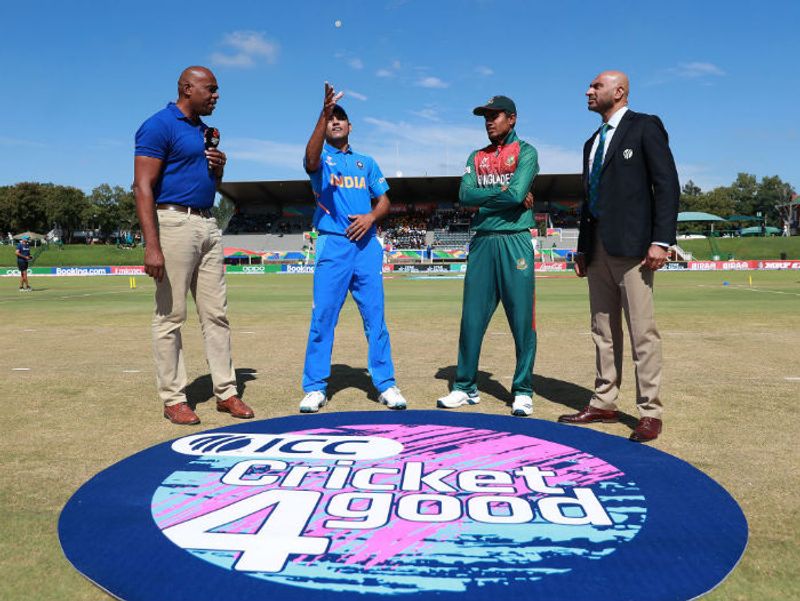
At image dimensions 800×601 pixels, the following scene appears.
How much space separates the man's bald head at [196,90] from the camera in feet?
13.5

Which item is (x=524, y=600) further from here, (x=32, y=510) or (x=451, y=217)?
(x=451, y=217)

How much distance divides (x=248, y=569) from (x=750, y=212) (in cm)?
12562

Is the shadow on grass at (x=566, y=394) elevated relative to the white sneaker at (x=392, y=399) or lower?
lower

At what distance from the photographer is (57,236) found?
291 ft

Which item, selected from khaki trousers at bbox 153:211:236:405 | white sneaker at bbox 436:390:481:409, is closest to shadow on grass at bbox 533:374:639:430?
white sneaker at bbox 436:390:481:409

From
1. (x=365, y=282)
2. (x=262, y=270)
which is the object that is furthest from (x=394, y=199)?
(x=365, y=282)

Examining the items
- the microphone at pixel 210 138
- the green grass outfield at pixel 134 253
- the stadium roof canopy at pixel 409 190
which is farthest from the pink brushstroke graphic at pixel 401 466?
the stadium roof canopy at pixel 409 190

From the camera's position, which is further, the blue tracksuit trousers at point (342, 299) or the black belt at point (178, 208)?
the blue tracksuit trousers at point (342, 299)

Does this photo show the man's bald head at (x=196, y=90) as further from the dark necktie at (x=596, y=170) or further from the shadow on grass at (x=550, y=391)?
the shadow on grass at (x=550, y=391)

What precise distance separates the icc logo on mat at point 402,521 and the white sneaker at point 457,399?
92 cm

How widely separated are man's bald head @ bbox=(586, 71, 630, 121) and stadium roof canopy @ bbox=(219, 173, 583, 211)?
4990cm

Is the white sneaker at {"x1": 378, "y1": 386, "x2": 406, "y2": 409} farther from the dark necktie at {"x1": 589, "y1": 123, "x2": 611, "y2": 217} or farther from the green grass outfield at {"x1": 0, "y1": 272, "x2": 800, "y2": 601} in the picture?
the dark necktie at {"x1": 589, "y1": 123, "x2": 611, "y2": 217}

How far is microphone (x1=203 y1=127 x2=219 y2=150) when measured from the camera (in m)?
4.20

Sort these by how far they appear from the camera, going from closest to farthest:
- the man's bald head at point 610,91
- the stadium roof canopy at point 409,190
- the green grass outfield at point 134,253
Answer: the man's bald head at point 610,91 < the green grass outfield at point 134,253 < the stadium roof canopy at point 409,190
